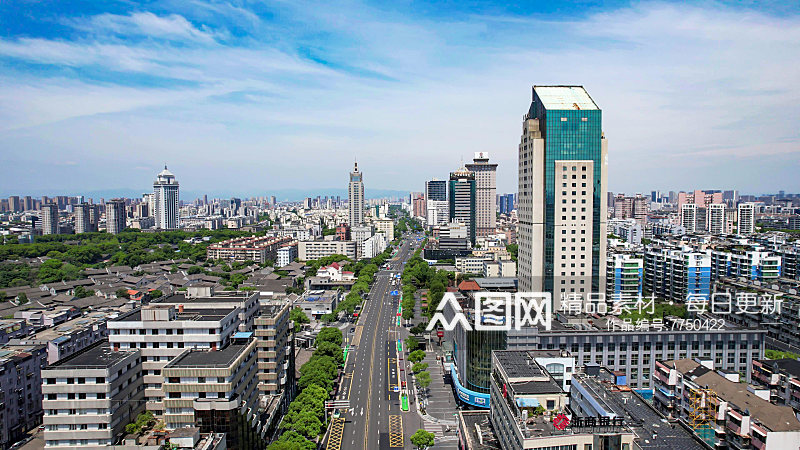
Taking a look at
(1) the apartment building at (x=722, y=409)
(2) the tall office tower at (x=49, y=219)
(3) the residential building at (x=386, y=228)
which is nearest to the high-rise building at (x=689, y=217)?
(3) the residential building at (x=386, y=228)

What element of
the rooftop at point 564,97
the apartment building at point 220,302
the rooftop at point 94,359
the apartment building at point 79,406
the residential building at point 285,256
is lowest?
the residential building at point 285,256

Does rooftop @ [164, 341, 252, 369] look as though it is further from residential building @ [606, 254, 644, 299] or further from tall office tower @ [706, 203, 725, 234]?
tall office tower @ [706, 203, 725, 234]

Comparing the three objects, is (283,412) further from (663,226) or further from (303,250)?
(663,226)

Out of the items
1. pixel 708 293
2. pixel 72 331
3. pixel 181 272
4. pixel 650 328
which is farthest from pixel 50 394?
pixel 181 272

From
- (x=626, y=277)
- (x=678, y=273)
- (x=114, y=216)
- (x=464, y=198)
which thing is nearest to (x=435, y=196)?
(x=464, y=198)

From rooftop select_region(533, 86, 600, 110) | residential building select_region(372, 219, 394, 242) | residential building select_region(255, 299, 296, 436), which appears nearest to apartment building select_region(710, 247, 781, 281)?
rooftop select_region(533, 86, 600, 110)

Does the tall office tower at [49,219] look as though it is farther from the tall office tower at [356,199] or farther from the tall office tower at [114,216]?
the tall office tower at [356,199]
